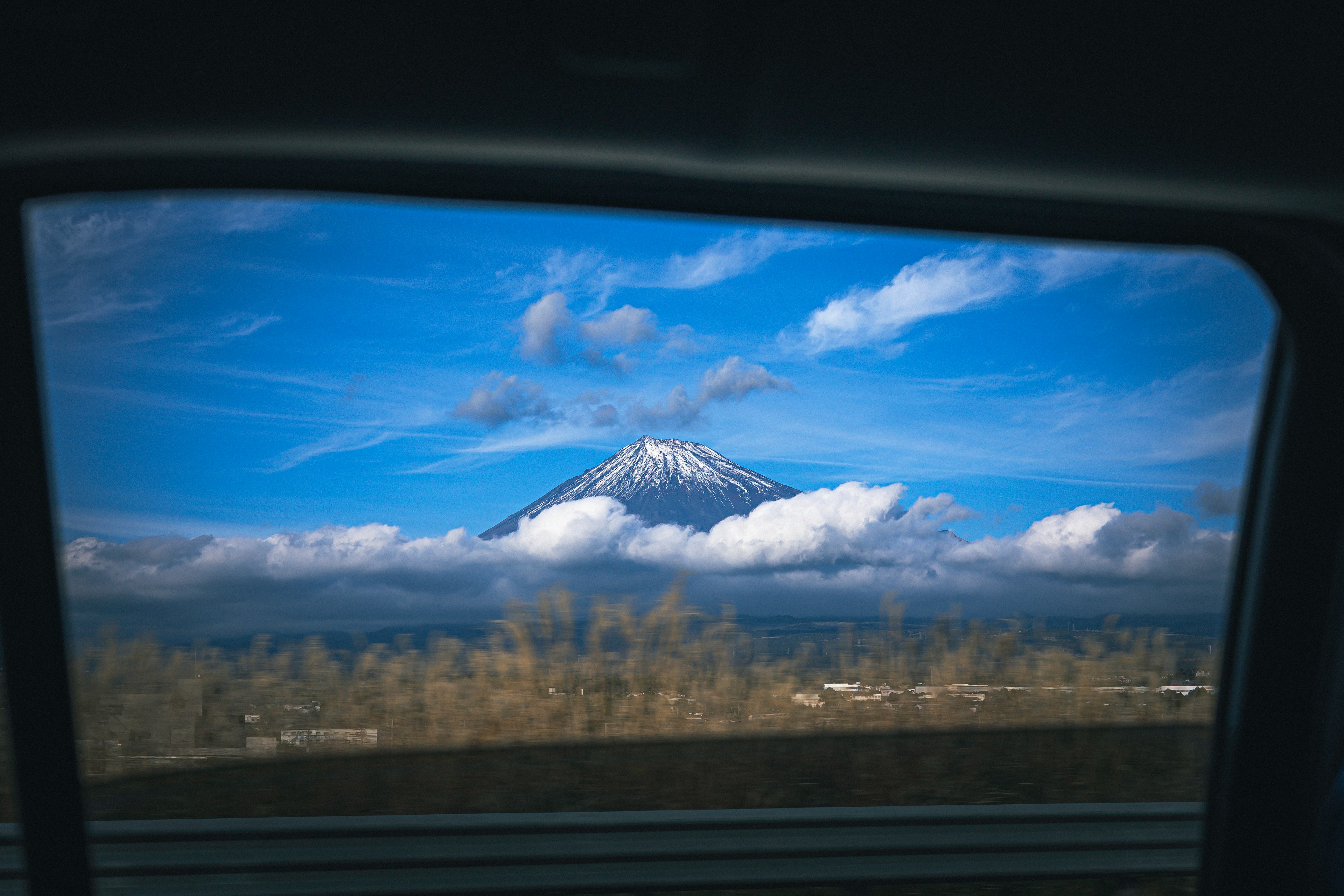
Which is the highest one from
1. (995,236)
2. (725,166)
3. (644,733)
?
(725,166)

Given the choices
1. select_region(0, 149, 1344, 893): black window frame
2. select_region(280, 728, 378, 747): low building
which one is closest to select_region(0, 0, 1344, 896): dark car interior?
select_region(0, 149, 1344, 893): black window frame

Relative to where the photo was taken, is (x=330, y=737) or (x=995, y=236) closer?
(x=995, y=236)

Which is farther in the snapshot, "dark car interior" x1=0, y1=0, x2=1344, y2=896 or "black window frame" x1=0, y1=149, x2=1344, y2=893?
"black window frame" x1=0, y1=149, x2=1344, y2=893

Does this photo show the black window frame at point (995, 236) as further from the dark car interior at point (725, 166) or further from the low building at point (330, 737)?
the low building at point (330, 737)

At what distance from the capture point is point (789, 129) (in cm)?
217

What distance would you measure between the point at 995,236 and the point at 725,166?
890mm

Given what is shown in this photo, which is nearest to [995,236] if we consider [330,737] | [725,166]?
[725,166]

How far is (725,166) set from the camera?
2314 mm

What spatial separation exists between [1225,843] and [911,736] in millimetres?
1291

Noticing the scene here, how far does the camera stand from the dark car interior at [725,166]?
75.5 inches

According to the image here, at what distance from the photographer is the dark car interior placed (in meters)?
1.92

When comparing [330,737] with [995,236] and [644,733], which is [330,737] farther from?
[995,236]

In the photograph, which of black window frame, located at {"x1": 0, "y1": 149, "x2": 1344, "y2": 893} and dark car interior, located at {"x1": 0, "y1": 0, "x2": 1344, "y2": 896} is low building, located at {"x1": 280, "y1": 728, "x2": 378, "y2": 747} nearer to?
dark car interior, located at {"x1": 0, "y1": 0, "x2": 1344, "y2": 896}

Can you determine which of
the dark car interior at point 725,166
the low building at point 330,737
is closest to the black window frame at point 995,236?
the dark car interior at point 725,166
